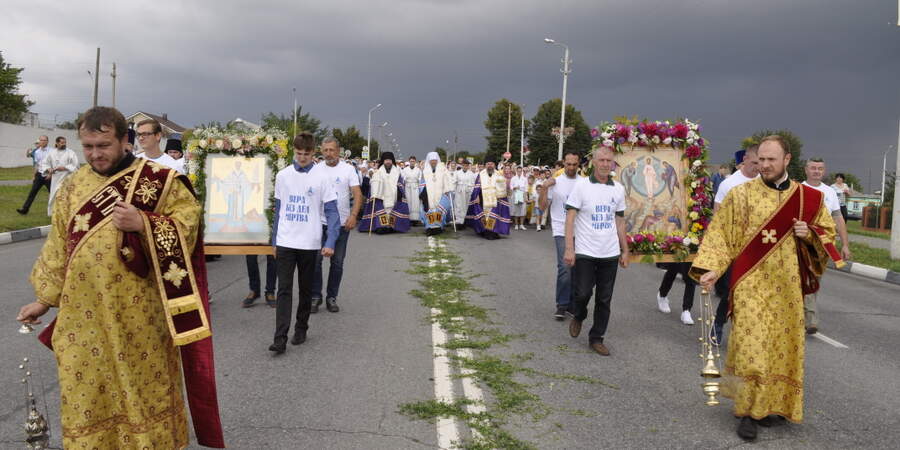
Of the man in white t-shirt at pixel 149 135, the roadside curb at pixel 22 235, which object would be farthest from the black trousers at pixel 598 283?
the roadside curb at pixel 22 235

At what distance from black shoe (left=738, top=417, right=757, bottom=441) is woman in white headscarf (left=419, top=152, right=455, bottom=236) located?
13.8 m

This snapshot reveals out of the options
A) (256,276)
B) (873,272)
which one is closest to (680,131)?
(256,276)

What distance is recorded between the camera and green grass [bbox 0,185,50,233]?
15.2 metres

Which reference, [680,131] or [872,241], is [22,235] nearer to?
[680,131]

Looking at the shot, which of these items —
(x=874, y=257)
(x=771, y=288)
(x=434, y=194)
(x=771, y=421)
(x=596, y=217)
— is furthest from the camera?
(x=434, y=194)

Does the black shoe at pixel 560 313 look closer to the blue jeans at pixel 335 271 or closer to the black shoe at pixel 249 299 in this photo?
the blue jeans at pixel 335 271

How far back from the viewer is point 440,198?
18516 millimetres

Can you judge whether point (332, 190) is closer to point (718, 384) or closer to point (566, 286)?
point (566, 286)

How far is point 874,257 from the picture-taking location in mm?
15625

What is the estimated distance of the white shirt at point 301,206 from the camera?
6.23 m

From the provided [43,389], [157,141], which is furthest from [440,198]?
[43,389]

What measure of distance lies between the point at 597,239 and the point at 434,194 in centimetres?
1214

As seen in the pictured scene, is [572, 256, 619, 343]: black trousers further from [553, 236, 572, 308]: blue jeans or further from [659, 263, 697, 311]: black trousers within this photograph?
[659, 263, 697, 311]: black trousers

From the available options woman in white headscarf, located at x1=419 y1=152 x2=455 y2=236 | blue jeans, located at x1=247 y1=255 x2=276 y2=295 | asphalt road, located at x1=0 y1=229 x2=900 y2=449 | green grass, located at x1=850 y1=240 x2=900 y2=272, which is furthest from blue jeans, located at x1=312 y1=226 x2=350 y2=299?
green grass, located at x1=850 y1=240 x2=900 y2=272
